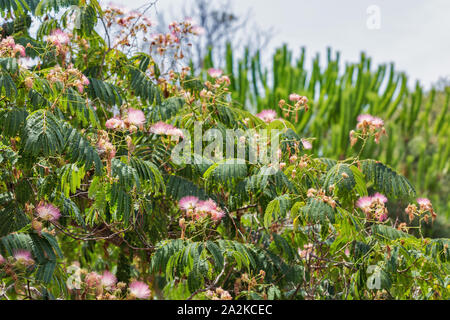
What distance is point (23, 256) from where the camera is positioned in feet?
6.57

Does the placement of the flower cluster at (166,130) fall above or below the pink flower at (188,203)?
above

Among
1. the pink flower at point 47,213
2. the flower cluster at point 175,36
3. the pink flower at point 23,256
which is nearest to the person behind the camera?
the pink flower at point 23,256

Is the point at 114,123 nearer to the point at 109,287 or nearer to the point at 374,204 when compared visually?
the point at 109,287

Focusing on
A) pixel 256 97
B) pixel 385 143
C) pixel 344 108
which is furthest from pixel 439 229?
pixel 256 97

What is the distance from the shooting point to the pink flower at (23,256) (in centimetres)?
199

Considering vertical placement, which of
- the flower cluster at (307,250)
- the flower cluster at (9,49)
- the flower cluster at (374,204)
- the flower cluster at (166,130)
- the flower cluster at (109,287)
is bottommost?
the flower cluster at (307,250)

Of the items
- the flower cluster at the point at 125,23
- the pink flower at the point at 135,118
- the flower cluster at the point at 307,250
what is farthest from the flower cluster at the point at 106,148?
the flower cluster at the point at 307,250

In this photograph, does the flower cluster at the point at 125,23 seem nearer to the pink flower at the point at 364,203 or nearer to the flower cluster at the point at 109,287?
the flower cluster at the point at 109,287

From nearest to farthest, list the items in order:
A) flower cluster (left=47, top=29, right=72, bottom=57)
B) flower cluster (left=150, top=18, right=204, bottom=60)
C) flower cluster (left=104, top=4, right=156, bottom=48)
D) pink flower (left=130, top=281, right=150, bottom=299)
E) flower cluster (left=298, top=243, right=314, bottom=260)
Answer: pink flower (left=130, top=281, right=150, bottom=299) → flower cluster (left=47, top=29, right=72, bottom=57) → flower cluster (left=298, top=243, right=314, bottom=260) → flower cluster (left=104, top=4, right=156, bottom=48) → flower cluster (left=150, top=18, right=204, bottom=60)

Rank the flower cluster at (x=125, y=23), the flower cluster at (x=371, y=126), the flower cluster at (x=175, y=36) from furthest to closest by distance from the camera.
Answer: the flower cluster at (x=175, y=36) → the flower cluster at (x=125, y=23) → the flower cluster at (x=371, y=126)

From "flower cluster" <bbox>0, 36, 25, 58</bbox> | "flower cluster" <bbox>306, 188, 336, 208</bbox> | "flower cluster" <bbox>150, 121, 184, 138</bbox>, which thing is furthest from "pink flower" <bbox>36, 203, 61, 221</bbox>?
"flower cluster" <bbox>306, 188, 336, 208</bbox>

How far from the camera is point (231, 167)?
2734mm

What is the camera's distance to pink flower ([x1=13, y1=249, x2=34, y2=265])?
1994 millimetres

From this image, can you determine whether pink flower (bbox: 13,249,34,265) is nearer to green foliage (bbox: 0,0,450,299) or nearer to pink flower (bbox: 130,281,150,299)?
green foliage (bbox: 0,0,450,299)
